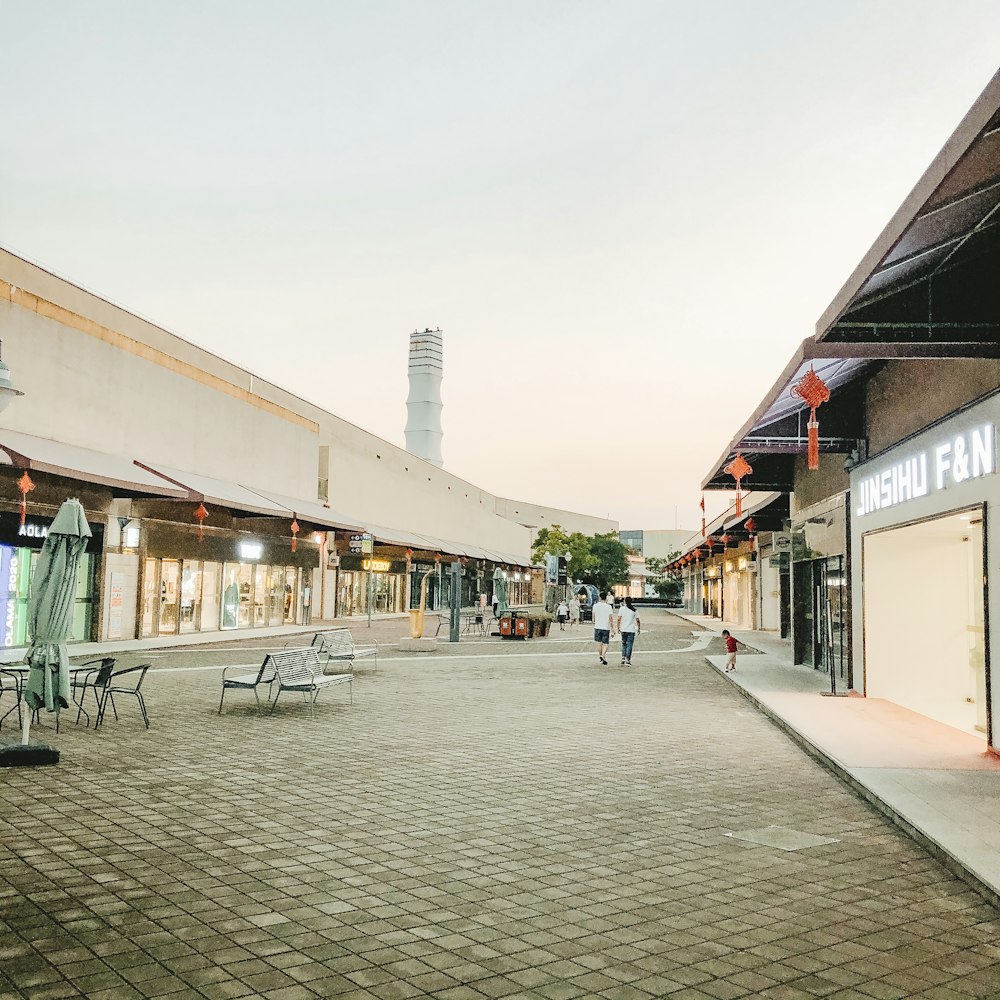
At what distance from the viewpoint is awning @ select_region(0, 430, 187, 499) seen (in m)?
16.5

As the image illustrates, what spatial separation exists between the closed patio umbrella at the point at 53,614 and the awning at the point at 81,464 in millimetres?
8374

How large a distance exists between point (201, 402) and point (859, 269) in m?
22.9

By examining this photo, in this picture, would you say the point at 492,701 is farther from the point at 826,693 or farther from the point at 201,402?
the point at 201,402

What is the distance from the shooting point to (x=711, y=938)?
14.6ft

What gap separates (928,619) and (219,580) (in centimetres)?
2163

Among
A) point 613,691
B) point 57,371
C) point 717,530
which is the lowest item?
point 613,691

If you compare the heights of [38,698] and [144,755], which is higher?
[38,698]

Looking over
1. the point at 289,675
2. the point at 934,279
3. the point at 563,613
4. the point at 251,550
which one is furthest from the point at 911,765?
the point at 563,613

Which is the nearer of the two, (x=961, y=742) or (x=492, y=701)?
(x=961, y=742)

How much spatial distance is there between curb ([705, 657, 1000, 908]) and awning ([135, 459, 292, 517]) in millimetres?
15577

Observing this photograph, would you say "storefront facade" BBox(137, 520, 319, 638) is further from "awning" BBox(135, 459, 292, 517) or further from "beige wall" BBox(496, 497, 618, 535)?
"beige wall" BBox(496, 497, 618, 535)

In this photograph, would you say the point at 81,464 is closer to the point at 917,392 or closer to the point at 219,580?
the point at 219,580

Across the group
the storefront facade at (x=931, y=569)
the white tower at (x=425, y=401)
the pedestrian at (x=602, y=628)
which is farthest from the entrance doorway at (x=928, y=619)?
the white tower at (x=425, y=401)

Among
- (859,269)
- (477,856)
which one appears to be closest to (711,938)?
(477,856)
